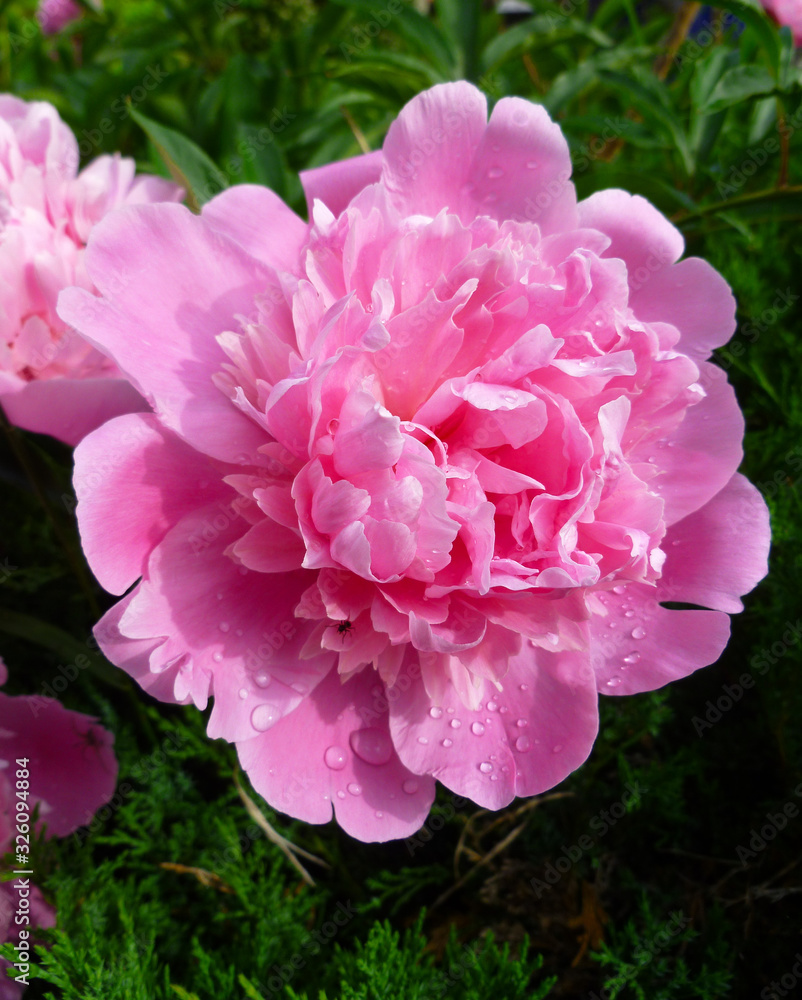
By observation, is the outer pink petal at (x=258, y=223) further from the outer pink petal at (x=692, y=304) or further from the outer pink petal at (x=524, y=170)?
the outer pink petal at (x=692, y=304)

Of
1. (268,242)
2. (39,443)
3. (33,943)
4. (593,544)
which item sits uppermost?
(268,242)

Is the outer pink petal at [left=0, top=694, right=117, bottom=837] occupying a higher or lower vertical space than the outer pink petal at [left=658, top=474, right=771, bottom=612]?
lower

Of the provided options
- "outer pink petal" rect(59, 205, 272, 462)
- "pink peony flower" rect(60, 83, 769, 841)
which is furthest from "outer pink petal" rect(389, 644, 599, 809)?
"outer pink petal" rect(59, 205, 272, 462)

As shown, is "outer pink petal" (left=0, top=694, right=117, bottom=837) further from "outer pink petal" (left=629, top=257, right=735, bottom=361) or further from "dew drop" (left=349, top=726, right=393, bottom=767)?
"outer pink petal" (left=629, top=257, right=735, bottom=361)

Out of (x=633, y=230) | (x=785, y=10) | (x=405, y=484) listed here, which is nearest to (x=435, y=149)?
(x=633, y=230)

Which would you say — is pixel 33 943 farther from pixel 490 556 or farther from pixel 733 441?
pixel 733 441

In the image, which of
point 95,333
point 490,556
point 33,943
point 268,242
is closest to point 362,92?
point 268,242

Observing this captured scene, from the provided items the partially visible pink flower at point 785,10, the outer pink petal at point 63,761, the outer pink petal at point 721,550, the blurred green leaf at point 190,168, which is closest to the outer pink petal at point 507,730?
the outer pink petal at point 721,550

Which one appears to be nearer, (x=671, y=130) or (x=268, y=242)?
(x=268, y=242)
